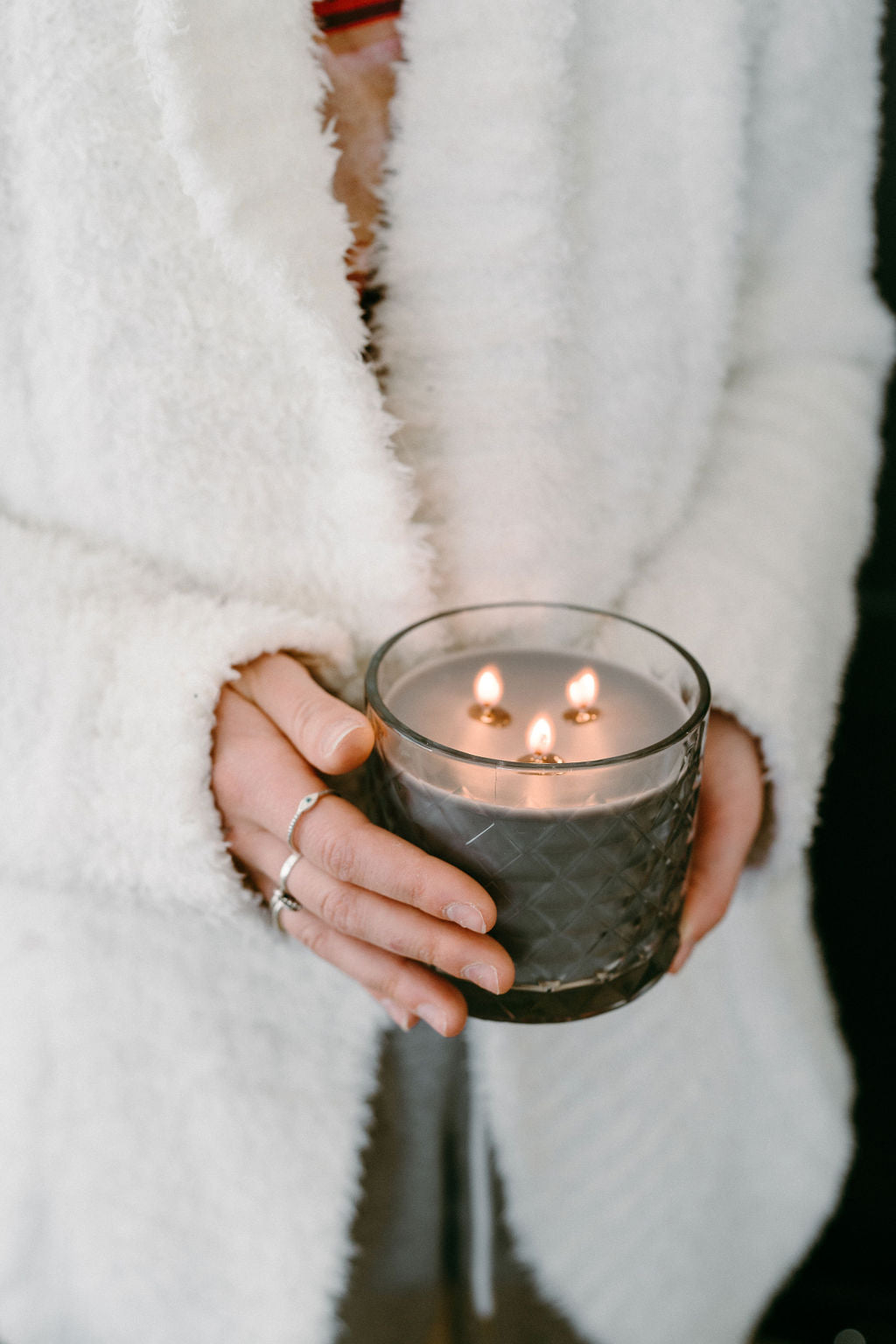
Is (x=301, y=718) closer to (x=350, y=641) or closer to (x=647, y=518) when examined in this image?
(x=350, y=641)

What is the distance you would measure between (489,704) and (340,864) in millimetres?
85

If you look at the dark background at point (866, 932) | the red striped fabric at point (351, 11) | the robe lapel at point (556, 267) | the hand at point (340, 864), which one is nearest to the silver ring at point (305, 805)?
the hand at point (340, 864)

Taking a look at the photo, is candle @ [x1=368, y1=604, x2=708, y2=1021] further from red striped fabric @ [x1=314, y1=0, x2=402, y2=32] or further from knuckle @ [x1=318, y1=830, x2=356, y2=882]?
red striped fabric @ [x1=314, y1=0, x2=402, y2=32]

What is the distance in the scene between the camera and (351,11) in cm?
35

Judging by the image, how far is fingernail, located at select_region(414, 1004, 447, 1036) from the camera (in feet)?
1.02

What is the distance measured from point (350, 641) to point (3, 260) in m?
0.21

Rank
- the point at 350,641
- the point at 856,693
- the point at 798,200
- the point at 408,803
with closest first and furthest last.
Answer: the point at 408,803 < the point at 350,641 < the point at 798,200 < the point at 856,693

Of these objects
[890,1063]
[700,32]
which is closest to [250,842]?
[700,32]

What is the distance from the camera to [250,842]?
1.16ft

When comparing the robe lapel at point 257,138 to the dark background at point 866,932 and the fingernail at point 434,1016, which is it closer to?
the fingernail at point 434,1016

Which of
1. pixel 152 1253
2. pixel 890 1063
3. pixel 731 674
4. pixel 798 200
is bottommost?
pixel 890 1063

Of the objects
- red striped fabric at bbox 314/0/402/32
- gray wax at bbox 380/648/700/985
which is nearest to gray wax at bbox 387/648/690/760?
gray wax at bbox 380/648/700/985

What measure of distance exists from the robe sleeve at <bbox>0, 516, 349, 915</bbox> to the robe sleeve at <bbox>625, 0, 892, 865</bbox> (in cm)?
21

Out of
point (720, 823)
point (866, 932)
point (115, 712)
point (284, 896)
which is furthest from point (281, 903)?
point (866, 932)
